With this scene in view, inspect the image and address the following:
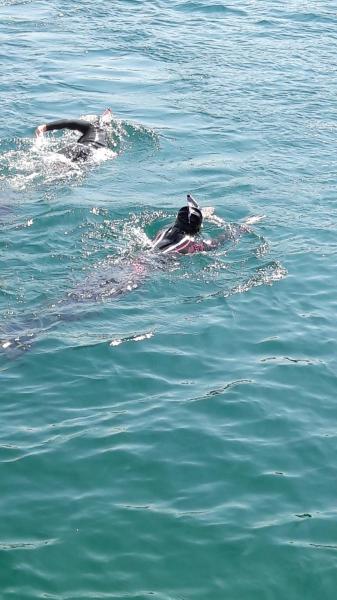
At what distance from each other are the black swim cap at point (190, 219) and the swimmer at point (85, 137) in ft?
11.6

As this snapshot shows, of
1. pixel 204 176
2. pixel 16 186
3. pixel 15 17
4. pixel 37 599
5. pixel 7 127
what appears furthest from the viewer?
pixel 15 17

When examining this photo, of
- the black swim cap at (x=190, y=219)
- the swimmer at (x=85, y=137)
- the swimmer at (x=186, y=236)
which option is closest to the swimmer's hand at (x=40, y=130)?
the swimmer at (x=85, y=137)

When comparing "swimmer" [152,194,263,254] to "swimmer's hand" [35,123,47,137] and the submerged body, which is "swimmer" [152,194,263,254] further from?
"swimmer's hand" [35,123,47,137]

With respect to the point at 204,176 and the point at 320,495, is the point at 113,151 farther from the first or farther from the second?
the point at 320,495

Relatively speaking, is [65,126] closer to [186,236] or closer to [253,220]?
[253,220]

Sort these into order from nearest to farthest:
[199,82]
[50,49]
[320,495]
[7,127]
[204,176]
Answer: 1. [320,495]
2. [204,176]
3. [7,127]
4. [199,82]
5. [50,49]

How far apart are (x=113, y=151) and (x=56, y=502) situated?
9138 mm

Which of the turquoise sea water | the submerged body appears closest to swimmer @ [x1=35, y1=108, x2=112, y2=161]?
the turquoise sea water

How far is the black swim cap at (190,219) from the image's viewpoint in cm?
1179

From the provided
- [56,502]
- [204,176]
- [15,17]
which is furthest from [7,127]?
[56,502]

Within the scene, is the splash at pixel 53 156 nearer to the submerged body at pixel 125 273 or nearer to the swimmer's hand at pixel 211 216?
the swimmer's hand at pixel 211 216

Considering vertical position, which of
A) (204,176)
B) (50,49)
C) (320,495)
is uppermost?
(50,49)

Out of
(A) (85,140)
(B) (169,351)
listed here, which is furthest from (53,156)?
(B) (169,351)

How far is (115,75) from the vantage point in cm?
1975
